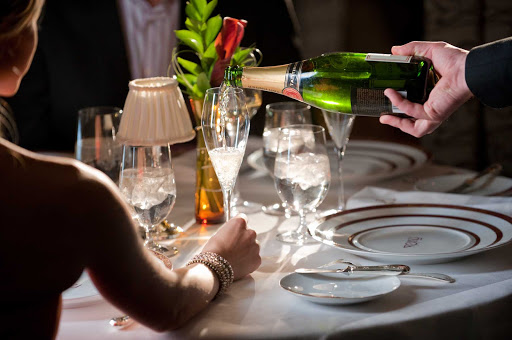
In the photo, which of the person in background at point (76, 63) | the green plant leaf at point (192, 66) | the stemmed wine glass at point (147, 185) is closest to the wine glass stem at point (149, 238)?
the stemmed wine glass at point (147, 185)

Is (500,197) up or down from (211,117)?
down

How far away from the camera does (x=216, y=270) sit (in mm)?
1123

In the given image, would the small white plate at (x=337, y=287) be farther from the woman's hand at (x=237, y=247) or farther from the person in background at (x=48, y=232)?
the person in background at (x=48, y=232)

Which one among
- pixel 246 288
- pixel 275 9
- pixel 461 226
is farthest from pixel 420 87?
pixel 275 9

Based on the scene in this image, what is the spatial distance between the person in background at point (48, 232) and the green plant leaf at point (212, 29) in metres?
0.67

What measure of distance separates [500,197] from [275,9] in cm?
190

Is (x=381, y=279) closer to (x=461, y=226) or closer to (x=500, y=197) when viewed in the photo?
(x=461, y=226)

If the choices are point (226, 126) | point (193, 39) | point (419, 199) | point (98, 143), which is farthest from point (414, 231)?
point (98, 143)

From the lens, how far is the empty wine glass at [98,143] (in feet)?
5.39

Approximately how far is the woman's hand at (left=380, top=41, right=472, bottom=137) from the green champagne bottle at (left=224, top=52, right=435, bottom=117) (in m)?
0.02

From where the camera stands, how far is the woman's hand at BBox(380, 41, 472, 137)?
1335mm

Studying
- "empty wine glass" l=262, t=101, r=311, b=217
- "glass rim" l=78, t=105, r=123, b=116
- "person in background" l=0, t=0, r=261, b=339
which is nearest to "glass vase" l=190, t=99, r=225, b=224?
"empty wine glass" l=262, t=101, r=311, b=217

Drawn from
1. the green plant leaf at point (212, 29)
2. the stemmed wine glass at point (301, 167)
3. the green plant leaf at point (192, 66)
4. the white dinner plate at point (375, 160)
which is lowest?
the white dinner plate at point (375, 160)

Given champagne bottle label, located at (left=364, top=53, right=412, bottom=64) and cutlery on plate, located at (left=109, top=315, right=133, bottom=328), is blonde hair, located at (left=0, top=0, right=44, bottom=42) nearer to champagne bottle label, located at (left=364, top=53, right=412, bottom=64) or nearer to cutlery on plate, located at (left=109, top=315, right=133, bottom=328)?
cutlery on plate, located at (left=109, top=315, right=133, bottom=328)
